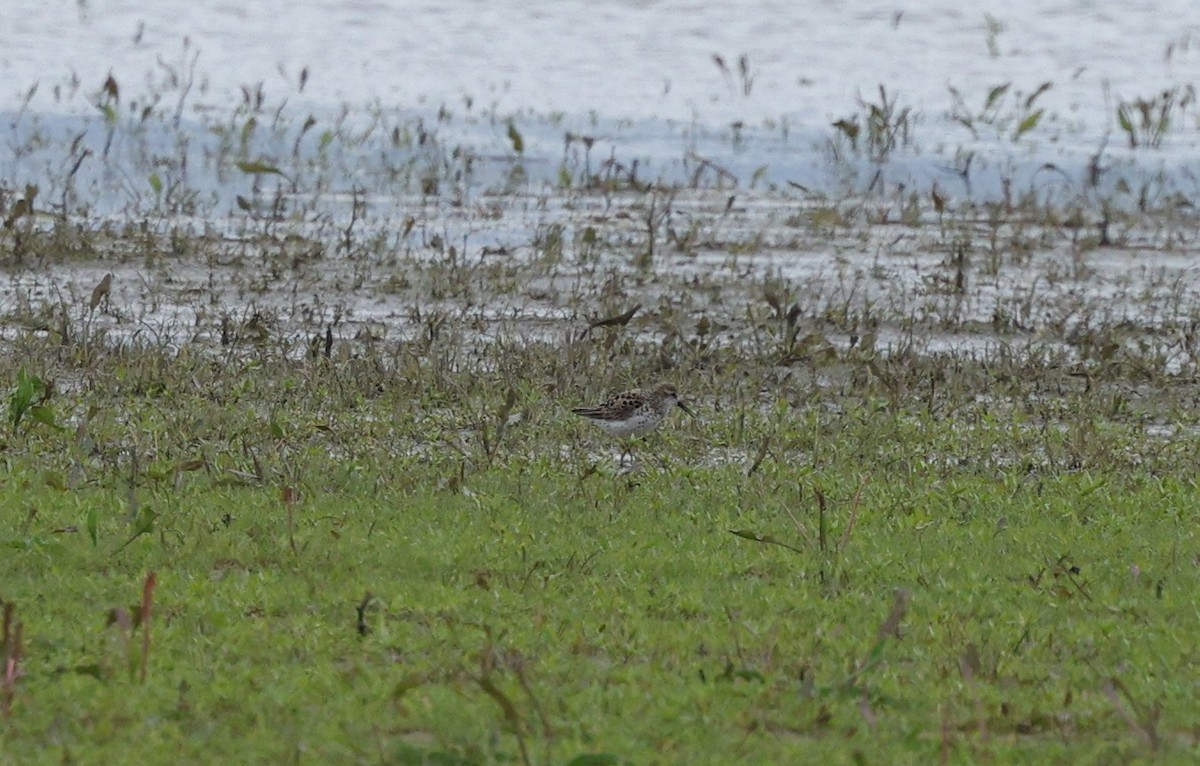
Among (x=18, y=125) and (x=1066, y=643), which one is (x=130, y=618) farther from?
(x=18, y=125)

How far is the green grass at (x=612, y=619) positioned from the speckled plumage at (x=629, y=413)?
46 cm

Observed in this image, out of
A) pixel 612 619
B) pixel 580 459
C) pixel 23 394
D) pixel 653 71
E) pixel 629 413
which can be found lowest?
Result: pixel 580 459

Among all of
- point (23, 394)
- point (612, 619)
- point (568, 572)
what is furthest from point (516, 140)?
point (612, 619)

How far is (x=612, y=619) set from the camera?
6.41 meters

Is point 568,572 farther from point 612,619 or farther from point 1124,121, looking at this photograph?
point 1124,121

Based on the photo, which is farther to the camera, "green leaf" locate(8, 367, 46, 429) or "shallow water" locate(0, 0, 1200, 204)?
"shallow water" locate(0, 0, 1200, 204)

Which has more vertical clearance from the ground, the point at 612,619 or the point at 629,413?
the point at 612,619

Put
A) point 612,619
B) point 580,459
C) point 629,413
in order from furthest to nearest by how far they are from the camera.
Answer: point 629,413 < point 580,459 < point 612,619

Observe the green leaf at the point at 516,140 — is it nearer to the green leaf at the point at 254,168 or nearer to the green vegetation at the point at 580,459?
the green vegetation at the point at 580,459

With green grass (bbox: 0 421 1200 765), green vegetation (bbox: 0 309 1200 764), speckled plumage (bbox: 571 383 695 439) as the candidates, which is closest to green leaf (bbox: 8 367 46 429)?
green vegetation (bbox: 0 309 1200 764)

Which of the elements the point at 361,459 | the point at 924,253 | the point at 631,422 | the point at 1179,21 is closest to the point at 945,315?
the point at 924,253

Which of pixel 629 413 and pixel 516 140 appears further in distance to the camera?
pixel 516 140

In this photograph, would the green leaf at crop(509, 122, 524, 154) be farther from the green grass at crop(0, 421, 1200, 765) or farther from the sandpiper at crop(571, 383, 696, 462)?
the green grass at crop(0, 421, 1200, 765)

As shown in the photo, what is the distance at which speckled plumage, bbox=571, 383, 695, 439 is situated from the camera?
9484 mm
